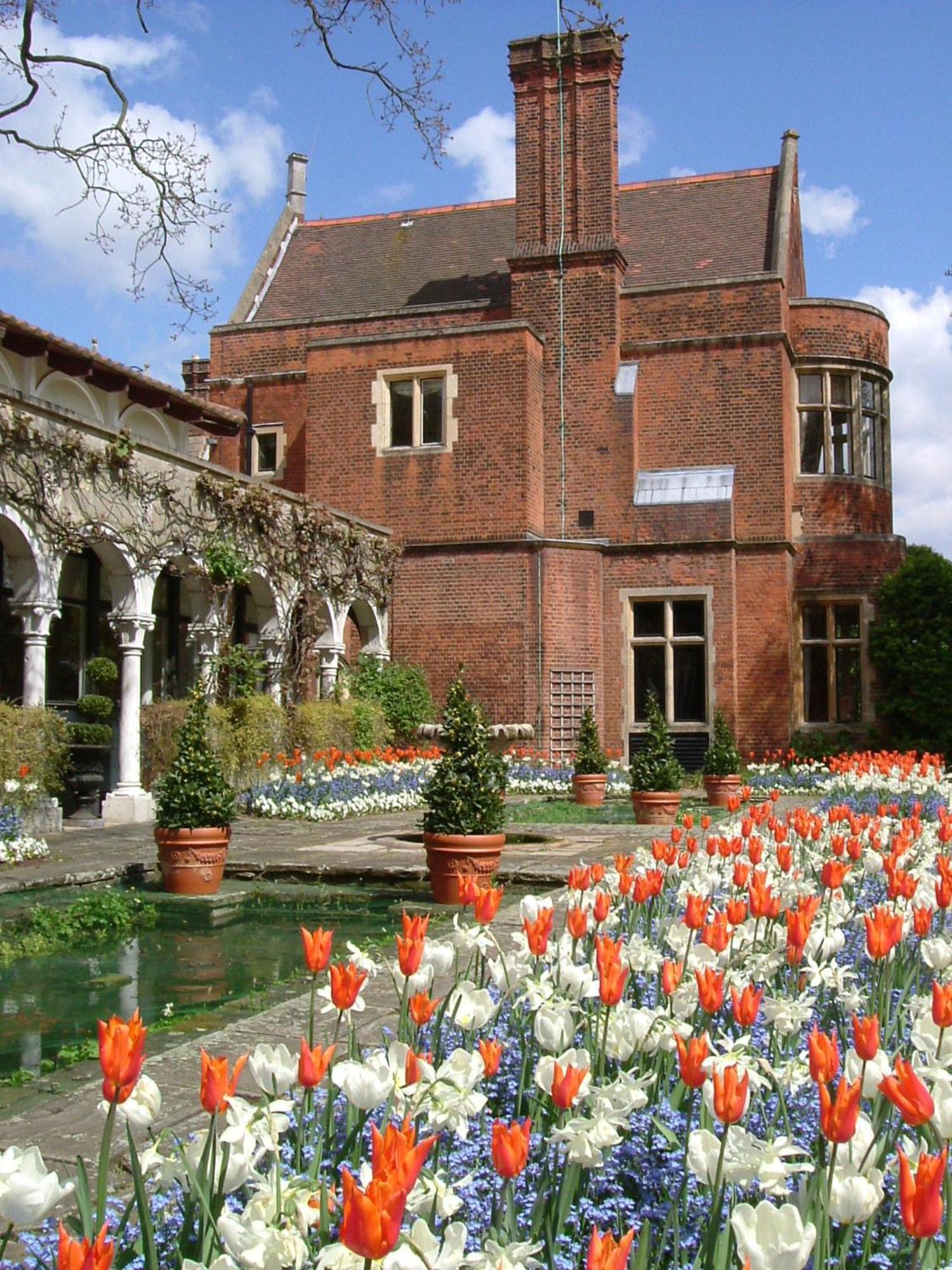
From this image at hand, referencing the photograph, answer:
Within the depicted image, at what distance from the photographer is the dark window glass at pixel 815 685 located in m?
21.1

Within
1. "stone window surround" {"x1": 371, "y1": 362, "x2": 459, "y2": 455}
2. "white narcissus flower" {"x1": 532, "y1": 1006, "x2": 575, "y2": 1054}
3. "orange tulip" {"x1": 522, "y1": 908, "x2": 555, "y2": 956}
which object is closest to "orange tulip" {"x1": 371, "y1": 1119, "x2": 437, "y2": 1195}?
"white narcissus flower" {"x1": 532, "y1": 1006, "x2": 575, "y2": 1054}

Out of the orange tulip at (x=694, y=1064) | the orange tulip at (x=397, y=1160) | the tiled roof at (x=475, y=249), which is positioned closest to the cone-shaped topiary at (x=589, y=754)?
the tiled roof at (x=475, y=249)

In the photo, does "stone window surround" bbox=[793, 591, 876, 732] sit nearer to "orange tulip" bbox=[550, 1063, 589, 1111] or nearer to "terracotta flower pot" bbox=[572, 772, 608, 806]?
"terracotta flower pot" bbox=[572, 772, 608, 806]

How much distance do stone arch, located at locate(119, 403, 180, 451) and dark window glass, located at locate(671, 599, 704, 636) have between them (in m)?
8.01

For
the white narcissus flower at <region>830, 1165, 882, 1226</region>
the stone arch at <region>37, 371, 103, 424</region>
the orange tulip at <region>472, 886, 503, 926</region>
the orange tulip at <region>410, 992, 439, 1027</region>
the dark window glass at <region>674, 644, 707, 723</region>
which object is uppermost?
the stone arch at <region>37, 371, 103, 424</region>

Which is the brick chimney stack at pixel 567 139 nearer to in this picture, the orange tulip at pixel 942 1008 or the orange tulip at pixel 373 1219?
the orange tulip at pixel 942 1008

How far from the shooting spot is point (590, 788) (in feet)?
53.1

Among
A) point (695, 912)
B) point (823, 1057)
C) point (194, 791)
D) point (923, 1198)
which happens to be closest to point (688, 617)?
point (194, 791)

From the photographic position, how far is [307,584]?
57.3ft

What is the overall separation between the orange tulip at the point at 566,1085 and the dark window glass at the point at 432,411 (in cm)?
1947

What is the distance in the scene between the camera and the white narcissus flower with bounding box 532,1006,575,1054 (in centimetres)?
231

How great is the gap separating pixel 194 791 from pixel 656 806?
540cm

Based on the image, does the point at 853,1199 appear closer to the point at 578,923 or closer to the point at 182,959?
the point at 578,923

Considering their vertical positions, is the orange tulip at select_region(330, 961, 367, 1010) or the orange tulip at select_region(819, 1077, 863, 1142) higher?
the orange tulip at select_region(330, 961, 367, 1010)
